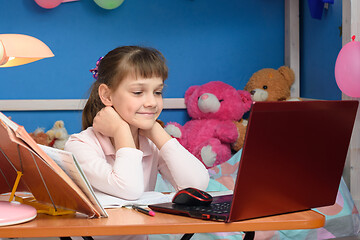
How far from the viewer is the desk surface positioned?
78cm

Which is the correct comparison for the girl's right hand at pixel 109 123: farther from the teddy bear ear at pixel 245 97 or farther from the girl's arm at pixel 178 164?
the teddy bear ear at pixel 245 97

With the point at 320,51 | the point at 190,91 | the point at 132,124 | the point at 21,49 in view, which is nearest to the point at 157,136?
the point at 132,124

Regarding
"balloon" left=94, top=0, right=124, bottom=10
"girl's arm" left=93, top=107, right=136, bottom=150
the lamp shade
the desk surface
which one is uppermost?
"balloon" left=94, top=0, right=124, bottom=10

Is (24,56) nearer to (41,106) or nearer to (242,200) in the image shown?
(242,200)

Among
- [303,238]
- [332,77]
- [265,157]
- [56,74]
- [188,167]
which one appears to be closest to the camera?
[265,157]

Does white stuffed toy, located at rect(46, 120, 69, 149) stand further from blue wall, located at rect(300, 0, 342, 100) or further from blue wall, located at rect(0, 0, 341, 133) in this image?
blue wall, located at rect(300, 0, 342, 100)

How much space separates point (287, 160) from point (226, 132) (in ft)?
6.26

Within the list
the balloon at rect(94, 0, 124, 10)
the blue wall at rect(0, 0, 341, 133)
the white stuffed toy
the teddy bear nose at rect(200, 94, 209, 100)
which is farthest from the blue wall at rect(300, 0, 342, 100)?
the white stuffed toy

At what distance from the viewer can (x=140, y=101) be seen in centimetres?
125

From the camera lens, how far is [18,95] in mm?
2779

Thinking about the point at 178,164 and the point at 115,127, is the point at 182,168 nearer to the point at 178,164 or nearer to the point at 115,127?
the point at 178,164

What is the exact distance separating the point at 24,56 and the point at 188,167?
1.61ft

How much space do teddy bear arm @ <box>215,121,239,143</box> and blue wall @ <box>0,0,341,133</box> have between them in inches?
12.4

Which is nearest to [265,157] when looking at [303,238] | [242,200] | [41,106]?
[242,200]
